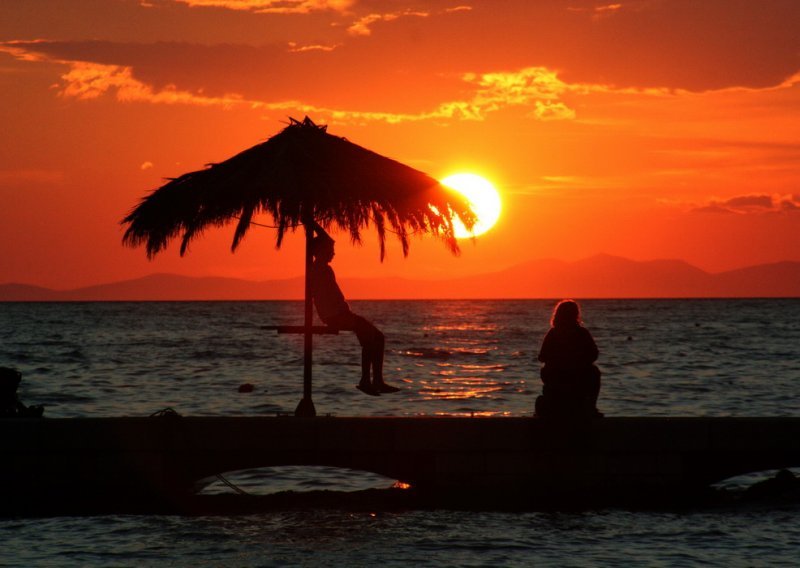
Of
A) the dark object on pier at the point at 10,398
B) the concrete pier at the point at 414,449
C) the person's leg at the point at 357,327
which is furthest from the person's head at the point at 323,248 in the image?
the dark object on pier at the point at 10,398

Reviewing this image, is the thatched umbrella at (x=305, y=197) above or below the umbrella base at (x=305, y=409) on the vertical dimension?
above

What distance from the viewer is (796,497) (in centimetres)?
1299

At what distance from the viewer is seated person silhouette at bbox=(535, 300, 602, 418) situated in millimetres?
12039

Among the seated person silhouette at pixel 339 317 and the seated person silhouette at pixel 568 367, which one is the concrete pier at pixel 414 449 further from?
the seated person silhouette at pixel 339 317

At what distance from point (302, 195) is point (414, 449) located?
10.3 feet

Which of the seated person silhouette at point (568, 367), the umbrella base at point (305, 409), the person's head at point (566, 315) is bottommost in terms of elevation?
the umbrella base at point (305, 409)

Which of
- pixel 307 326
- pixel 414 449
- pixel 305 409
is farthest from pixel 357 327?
pixel 414 449

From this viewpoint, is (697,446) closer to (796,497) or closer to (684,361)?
(796,497)

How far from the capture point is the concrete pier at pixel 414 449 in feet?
40.0

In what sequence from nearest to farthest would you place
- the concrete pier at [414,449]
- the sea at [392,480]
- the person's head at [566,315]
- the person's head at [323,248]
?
the sea at [392,480] < the person's head at [566,315] < the concrete pier at [414,449] < the person's head at [323,248]

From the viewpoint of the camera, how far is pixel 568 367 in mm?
12117

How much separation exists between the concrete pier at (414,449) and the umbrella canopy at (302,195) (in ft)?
7.83

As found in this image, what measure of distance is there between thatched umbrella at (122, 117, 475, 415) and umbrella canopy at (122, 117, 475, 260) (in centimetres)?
1

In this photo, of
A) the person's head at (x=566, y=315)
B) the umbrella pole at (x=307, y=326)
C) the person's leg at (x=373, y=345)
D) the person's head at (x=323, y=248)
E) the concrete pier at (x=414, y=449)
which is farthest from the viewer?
the umbrella pole at (x=307, y=326)
